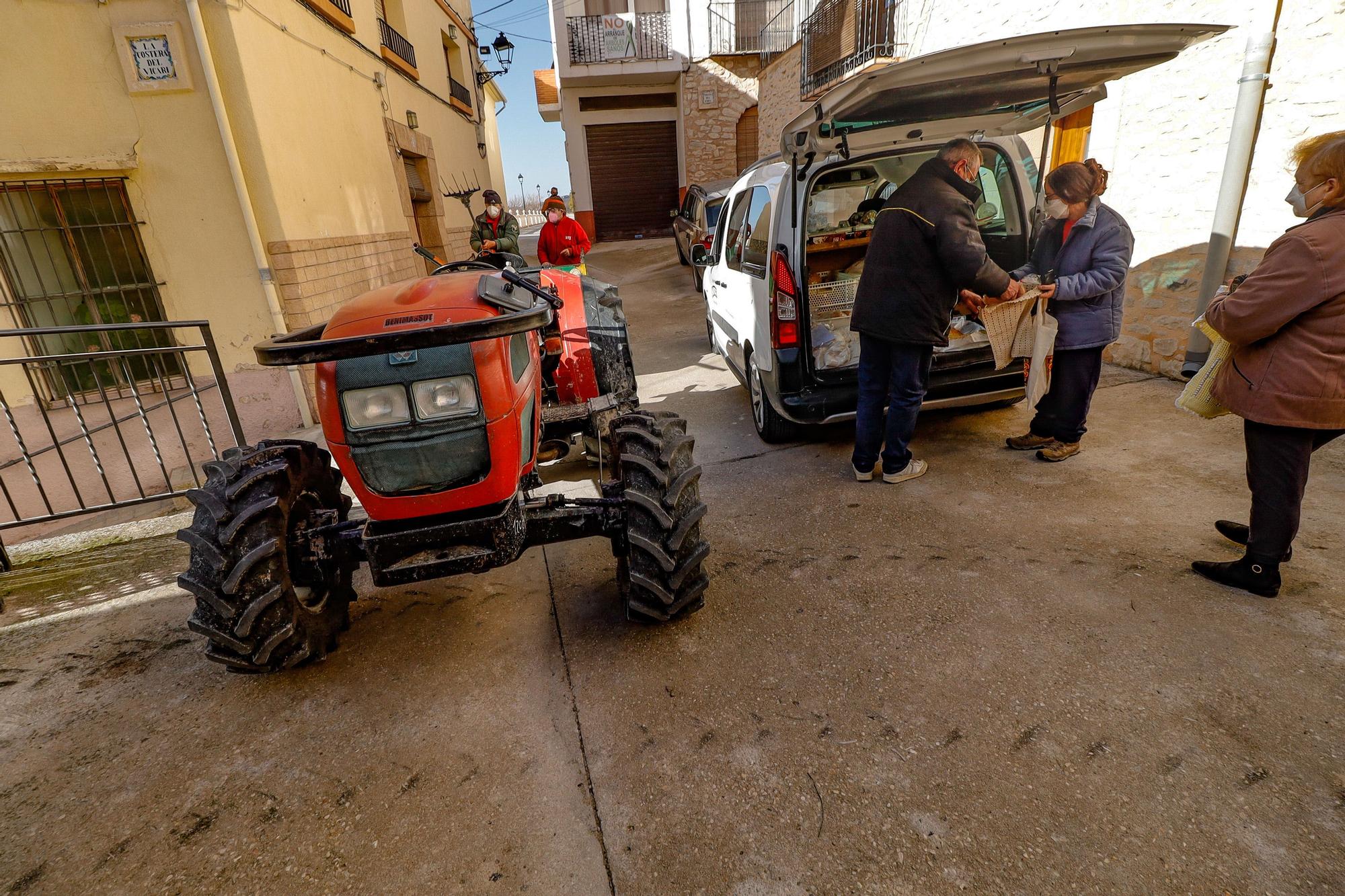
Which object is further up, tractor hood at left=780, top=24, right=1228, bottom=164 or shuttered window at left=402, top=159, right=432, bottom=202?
shuttered window at left=402, top=159, right=432, bottom=202

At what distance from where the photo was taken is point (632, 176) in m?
20.1

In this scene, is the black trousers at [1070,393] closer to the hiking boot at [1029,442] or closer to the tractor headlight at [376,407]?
the hiking boot at [1029,442]

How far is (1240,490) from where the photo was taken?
331 centimetres

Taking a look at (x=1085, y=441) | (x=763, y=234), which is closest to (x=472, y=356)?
(x=763, y=234)

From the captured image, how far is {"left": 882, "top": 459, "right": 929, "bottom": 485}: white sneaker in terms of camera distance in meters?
3.75

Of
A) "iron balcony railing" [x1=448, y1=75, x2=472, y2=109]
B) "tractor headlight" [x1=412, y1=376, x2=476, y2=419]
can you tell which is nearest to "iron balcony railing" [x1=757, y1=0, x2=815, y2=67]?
"iron balcony railing" [x1=448, y1=75, x2=472, y2=109]

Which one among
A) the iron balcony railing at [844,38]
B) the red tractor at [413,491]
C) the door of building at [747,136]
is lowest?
the red tractor at [413,491]

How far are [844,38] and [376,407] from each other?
1302 centimetres

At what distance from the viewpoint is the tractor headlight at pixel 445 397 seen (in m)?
2.13

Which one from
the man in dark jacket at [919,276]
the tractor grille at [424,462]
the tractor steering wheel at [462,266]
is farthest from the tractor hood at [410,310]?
the man in dark jacket at [919,276]

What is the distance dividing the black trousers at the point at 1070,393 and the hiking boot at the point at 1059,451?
0.02 meters

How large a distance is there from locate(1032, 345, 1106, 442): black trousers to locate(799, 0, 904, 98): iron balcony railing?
26.9 feet

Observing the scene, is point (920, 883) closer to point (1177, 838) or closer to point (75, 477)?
point (1177, 838)

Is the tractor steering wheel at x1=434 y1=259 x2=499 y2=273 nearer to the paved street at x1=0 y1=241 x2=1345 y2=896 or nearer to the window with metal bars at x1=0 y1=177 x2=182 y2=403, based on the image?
the paved street at x1=0 y1=241 x2=1345 y2=896
